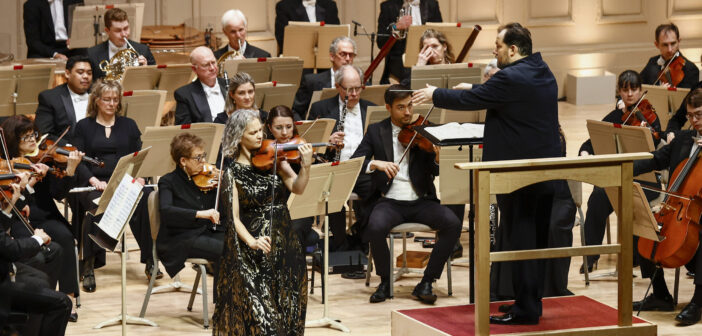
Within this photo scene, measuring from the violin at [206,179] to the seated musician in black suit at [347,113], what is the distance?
2.91ft

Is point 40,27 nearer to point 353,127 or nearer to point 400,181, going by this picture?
point 353,127

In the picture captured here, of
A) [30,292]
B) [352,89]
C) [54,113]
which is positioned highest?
[352,89]

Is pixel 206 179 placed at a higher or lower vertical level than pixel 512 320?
higher

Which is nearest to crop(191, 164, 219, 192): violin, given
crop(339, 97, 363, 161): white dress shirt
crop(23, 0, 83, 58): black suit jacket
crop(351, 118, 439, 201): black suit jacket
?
crop(351, 118, 439, 201): black suit jacket

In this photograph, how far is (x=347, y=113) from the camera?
5969 mm

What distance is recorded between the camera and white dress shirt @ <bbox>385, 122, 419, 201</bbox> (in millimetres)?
5387

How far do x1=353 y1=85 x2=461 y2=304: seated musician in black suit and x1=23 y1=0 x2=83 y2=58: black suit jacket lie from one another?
3442 mm

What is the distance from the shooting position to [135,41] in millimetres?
7180

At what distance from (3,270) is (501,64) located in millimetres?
2092

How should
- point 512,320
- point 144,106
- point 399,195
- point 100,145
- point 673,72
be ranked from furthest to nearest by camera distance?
point 673,72 → point 144,106 → point 100,145 → point 399,195 → point 512,320

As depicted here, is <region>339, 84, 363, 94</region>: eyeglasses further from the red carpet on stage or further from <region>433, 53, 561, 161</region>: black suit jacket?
the red carpet on stage

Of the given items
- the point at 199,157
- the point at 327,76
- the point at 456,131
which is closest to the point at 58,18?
the point at 327,76

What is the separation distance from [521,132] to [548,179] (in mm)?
389

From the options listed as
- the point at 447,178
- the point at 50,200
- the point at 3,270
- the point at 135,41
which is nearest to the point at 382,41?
the point at 135,41
